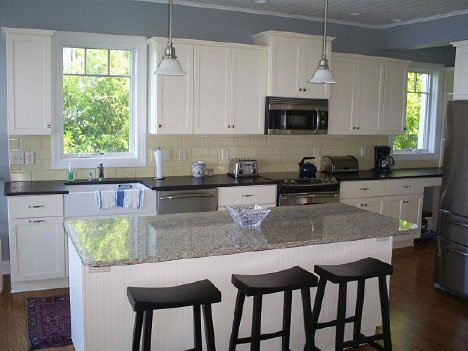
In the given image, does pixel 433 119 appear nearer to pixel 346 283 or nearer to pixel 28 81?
pixel 346 283

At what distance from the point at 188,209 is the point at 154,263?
2.10 metres

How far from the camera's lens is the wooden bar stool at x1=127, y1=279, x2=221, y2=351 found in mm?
2463

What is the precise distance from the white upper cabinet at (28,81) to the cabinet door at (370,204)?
132 inches

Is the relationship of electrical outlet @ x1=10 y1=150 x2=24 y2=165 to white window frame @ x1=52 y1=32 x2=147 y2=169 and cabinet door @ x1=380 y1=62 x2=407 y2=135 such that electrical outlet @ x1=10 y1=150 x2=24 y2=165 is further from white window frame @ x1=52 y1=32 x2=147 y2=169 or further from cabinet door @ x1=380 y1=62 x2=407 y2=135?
cabinet door @ x1=380 y1=62 x2=407 y2=135

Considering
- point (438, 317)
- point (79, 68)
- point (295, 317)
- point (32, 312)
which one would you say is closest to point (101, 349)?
point (295, 317)

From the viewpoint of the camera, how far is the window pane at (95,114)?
203 inches

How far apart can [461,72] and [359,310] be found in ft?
8.98

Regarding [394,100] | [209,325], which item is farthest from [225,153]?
[209,325]

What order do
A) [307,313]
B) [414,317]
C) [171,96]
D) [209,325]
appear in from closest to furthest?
[209,325] < [307,313] < [414,317] < [171,96]

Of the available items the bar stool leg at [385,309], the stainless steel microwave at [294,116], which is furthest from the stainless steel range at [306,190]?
the bar stool leg at [385,309]

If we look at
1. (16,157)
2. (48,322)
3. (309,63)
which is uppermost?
(309,63)

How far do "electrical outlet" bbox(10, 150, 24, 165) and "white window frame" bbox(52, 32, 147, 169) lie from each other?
0.95 feet

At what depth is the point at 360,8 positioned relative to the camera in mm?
5469

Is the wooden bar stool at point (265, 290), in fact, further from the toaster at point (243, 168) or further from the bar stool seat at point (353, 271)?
the toaster at point (243, 168)
